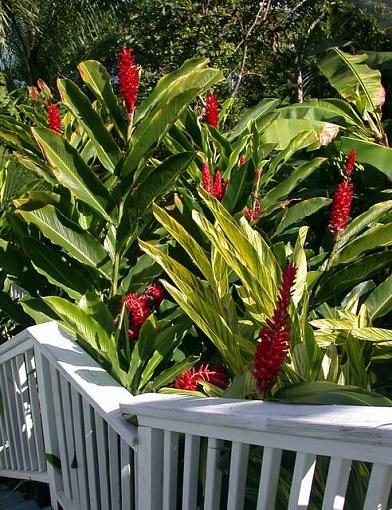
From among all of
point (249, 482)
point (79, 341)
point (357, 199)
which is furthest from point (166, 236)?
point (357, 199)

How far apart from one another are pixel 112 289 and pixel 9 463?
1314 mm

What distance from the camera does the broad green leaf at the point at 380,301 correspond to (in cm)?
232

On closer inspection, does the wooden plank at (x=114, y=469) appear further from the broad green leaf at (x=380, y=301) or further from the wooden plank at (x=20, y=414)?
the broad green leaf at (x=380, y=301)

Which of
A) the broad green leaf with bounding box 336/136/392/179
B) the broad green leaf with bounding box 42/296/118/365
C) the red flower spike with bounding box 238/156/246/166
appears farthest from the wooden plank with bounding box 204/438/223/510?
the broad green leaf with bounding box 336/136/392/179

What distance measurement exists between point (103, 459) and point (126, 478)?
17 centimetres

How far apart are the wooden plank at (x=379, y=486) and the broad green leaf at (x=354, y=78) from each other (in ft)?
12.5

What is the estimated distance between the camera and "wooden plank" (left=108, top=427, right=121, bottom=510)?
1.85 m

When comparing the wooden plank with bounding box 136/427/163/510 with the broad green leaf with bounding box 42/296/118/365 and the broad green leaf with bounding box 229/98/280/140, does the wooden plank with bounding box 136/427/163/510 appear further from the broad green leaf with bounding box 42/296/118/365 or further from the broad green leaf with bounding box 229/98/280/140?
the broad green leaf with bounding box 229/98/280/140

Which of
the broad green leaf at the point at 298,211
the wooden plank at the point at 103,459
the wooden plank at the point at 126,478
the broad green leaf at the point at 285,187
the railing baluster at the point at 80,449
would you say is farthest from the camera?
the broad green leaf at the point at 285,187

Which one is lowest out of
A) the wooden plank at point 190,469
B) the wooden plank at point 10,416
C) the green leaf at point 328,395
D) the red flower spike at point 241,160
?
the wooden plank at point 10,416

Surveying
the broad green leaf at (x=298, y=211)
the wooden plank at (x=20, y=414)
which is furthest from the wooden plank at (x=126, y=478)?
the broad green leaf at (x=298, y=211)

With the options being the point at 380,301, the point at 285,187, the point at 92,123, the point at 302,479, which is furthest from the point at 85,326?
the point at 285,187

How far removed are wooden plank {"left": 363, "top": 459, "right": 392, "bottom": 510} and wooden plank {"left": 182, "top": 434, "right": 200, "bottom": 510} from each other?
0.52 meters

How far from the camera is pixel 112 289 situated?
8.38ft
